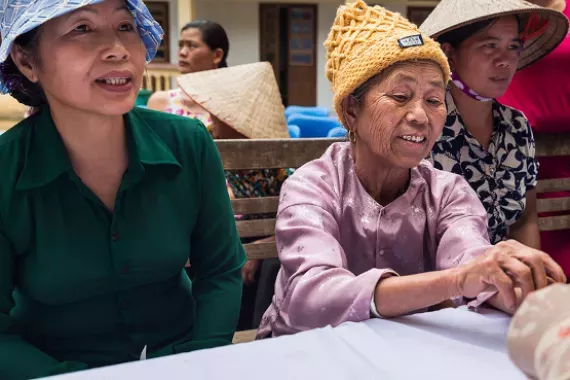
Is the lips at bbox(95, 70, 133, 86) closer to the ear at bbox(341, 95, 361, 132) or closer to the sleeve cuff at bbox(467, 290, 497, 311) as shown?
the ear at bbox(341, 95, 361, 132)

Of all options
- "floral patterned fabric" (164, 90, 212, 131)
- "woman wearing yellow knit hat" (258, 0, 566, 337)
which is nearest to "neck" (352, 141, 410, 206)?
"woman wearing yellow knit hat" (258, 0, 566, 337)

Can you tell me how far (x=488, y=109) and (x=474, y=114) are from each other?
2.1 inches

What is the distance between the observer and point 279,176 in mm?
2148

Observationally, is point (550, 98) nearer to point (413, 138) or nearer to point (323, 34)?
point (413, 138)

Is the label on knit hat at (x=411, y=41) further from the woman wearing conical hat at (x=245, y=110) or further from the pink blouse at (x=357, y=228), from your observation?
the woman wearing conical hat at (x=245, y=110)

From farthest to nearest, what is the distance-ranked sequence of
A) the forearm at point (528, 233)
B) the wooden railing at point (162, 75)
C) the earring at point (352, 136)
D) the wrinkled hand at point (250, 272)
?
1. the wooden railing at point (162, 75)
2. the wrinkled hand at point (250, 272)
3. the forearm at point (528, 233)
4. the earring at point (352, 136)

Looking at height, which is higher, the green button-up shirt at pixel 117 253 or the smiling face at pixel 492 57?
the smiling face at pixel 492 57

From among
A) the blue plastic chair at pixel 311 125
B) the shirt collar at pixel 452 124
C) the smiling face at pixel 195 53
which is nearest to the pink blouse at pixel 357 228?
the shirt collar at pixel 452 124

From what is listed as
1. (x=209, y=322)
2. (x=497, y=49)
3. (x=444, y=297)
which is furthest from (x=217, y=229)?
(x=497, y=49)

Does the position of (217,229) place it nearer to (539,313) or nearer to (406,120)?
(406,120)

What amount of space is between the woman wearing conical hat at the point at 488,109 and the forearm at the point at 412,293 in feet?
2.49

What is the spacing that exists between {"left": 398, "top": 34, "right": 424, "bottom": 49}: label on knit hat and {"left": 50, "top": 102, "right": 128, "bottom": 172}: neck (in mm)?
628

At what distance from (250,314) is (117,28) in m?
1.18

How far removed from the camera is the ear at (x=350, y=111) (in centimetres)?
135
